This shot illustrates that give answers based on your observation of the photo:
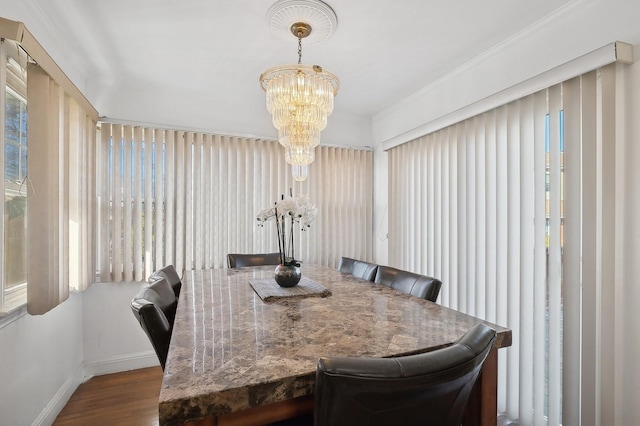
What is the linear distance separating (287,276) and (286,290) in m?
0.08

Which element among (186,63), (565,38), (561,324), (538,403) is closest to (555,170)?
(565,38)

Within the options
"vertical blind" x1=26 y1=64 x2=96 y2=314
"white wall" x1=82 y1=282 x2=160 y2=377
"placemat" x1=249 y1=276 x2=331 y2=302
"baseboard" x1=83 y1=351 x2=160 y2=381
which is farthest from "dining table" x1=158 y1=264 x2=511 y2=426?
"baseboard" x1=83 y1=351 x2=160 y2=381

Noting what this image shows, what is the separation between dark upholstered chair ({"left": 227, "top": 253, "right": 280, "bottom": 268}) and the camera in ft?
8.72

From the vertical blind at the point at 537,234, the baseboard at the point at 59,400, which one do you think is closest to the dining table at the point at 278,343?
the vertical blind at the point at 537,234

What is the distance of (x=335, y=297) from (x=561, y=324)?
4.25 ft

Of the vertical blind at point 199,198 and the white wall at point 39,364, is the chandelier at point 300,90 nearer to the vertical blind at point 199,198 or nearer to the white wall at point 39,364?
the vertical blind at point 199,198

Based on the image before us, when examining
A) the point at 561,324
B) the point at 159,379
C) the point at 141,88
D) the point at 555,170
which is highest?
the point at 141,88

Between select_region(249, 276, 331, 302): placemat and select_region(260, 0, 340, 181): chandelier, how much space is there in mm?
874

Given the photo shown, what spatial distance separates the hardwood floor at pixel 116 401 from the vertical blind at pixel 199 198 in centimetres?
82

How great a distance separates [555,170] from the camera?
1.79 metres

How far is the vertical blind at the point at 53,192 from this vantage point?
167 centimetres

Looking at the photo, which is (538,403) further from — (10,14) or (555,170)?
(10,14)

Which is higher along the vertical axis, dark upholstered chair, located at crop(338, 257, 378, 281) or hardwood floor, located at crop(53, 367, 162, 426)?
dark upholstered chair, located at crop(338, 257, 378, 281)

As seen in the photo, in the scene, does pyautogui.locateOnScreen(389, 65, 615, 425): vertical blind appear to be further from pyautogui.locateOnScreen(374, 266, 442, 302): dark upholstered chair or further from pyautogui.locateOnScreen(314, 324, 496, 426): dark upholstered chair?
pyautogui.locateOnScreen(314, 324, 496, 426): dark upholstered chair
